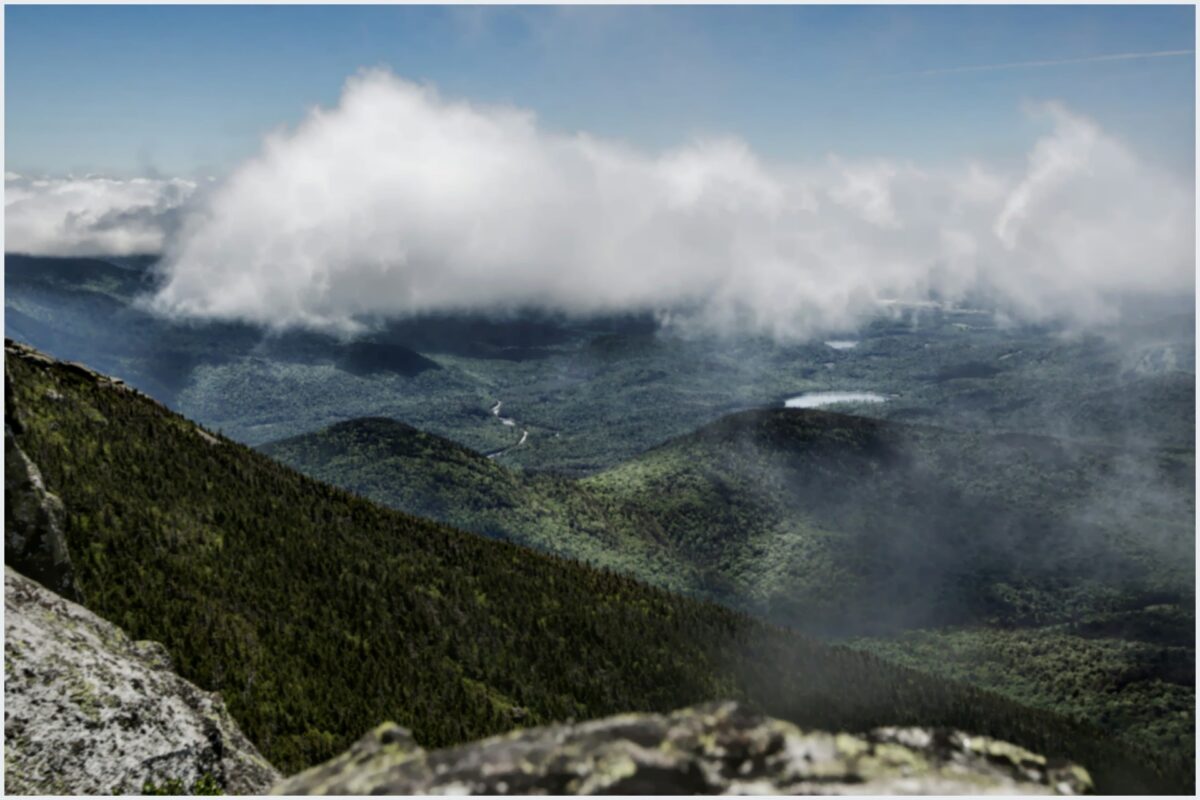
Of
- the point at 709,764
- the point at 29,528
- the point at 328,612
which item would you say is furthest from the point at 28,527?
the point at 328,612

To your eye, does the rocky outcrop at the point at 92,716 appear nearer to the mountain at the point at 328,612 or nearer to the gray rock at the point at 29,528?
the gray rock at the point at 29,528

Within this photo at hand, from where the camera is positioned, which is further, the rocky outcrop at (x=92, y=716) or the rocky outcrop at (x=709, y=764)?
the rocky outcrop at (x=92, y=716)

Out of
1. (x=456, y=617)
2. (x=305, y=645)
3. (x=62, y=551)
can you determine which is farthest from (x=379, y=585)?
(x=62, y=551)

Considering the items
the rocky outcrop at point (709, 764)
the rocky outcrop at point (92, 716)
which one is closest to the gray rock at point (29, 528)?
the rocky outcrop at point (92, 716)

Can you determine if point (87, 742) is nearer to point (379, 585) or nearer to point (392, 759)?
point (392, 759)

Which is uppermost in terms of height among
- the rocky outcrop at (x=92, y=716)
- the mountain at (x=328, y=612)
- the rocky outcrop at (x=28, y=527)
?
the rocky outcrop at (x=28, y=527)

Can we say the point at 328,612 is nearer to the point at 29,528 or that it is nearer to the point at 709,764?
A: the point at 29,528
